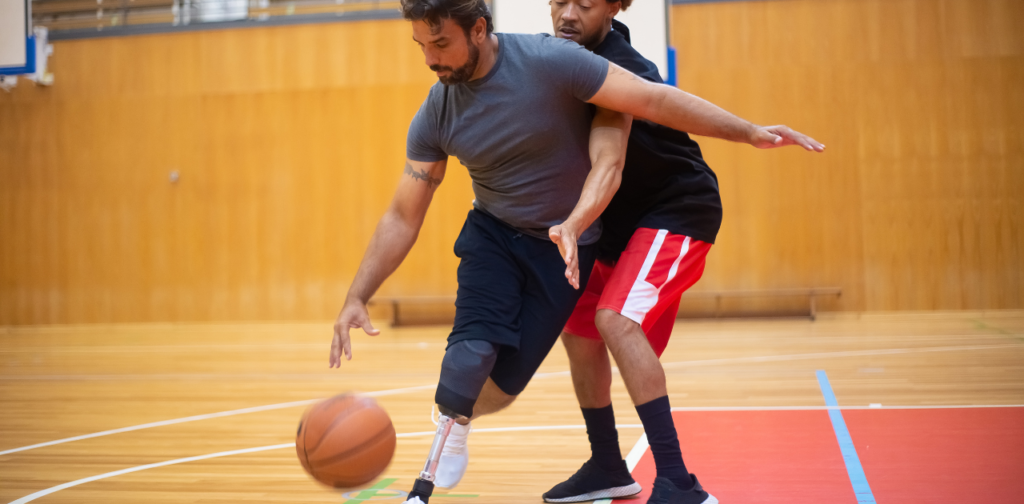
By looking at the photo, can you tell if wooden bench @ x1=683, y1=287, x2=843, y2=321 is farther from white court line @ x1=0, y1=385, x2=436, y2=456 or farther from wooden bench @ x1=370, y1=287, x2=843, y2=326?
white court line @ x1=0, y1=385, x2=436, y2=456

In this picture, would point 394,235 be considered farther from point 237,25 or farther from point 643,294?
point 237,25

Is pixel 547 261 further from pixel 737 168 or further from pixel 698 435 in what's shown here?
pixel 737 168

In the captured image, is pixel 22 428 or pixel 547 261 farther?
pixel 22 428

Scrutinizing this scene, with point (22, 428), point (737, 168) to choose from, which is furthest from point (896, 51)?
point (22, 428)

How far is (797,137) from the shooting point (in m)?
2.05

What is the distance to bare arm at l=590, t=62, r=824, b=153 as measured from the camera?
201 centimetres

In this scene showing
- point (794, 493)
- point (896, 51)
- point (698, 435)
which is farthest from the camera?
point (896, 51)

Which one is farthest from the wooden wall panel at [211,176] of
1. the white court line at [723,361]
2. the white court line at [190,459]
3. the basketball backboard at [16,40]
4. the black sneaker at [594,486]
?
the black sneaker at [594,486]

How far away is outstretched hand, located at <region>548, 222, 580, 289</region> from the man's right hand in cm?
53

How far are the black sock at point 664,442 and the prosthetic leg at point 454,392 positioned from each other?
0.51 m

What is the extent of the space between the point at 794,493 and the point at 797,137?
1.13m

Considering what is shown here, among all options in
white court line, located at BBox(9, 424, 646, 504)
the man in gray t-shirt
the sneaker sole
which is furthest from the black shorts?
A: white court line, located at BBox(9, 424, 646, 504)

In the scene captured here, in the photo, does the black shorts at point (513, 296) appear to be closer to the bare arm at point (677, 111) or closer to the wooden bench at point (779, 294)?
the bare arm at point (677, 111)

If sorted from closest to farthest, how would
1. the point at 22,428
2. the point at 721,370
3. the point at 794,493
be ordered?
the point at 794,493, the point at 22,428, the point at 721,370
